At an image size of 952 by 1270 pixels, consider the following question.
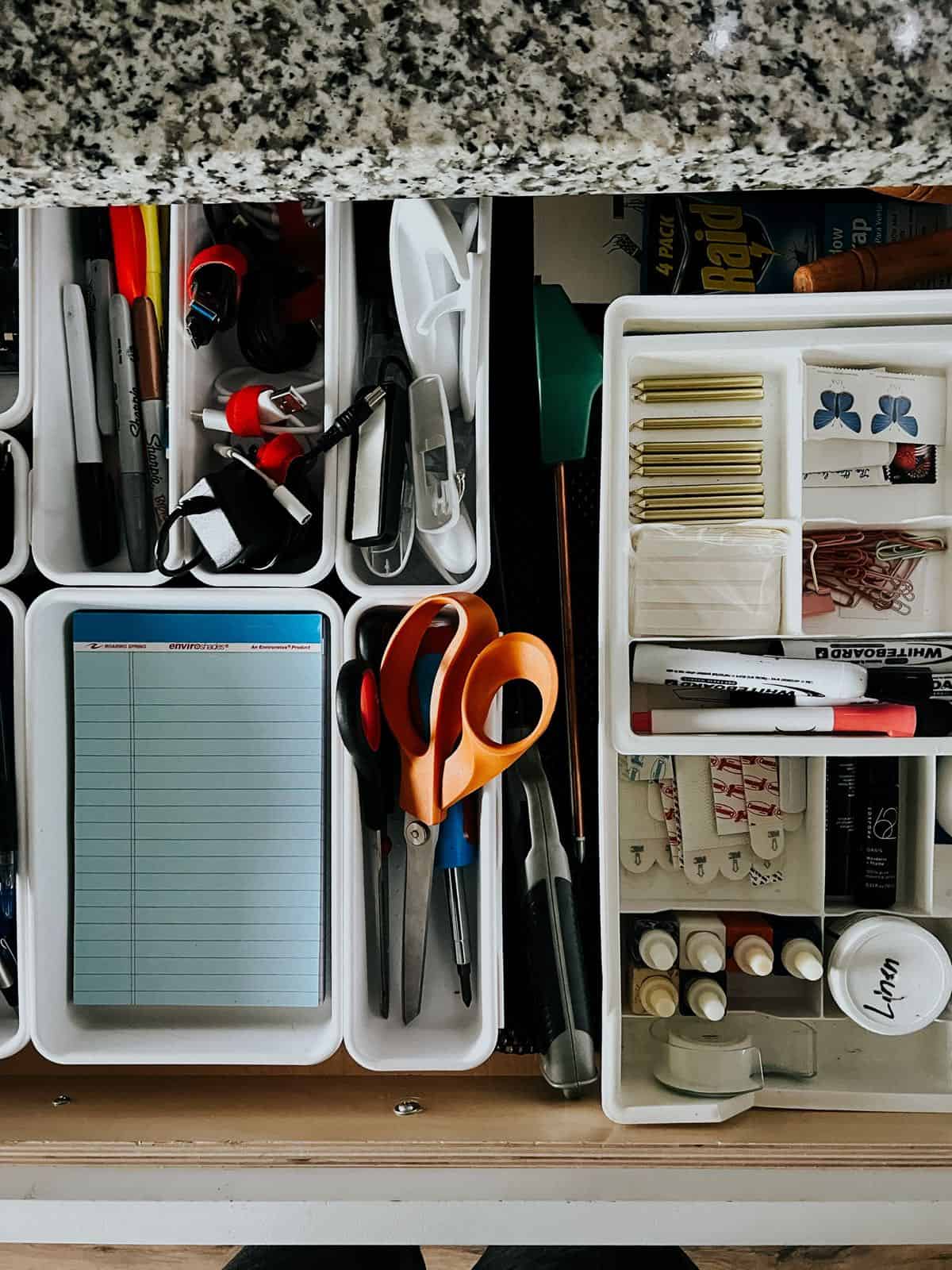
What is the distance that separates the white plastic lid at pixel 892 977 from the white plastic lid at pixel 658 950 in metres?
0.15

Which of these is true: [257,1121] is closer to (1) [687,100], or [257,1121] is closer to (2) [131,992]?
(2) [131,992]

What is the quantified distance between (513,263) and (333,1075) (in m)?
0.83

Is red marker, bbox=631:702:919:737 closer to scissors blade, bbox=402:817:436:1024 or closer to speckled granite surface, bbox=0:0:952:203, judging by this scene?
scissors blade, bbox=402:817:436:1024

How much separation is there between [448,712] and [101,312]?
1.55 feet

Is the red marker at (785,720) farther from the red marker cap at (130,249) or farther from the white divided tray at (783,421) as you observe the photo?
the red marker cap at (130,249)

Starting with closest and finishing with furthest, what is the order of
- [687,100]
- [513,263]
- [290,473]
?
[687,100]
[290,473]
[513,263]

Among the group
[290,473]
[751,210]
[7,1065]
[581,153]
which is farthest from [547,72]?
[7,1065]

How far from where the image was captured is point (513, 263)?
3.33ft

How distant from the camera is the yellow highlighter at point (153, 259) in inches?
35.5

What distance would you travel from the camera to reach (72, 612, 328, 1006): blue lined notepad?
939mm

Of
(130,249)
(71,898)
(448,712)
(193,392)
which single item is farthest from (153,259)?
(71,898)

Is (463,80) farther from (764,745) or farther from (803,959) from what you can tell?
(803,959)

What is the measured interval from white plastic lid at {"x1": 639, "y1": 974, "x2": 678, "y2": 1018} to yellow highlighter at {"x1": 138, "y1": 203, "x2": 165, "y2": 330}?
2.39 feet

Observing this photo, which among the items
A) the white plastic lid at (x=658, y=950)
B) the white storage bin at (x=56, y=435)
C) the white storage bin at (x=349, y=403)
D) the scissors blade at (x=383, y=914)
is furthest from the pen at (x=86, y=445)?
the white plastic lid at (x=658, y=950)
